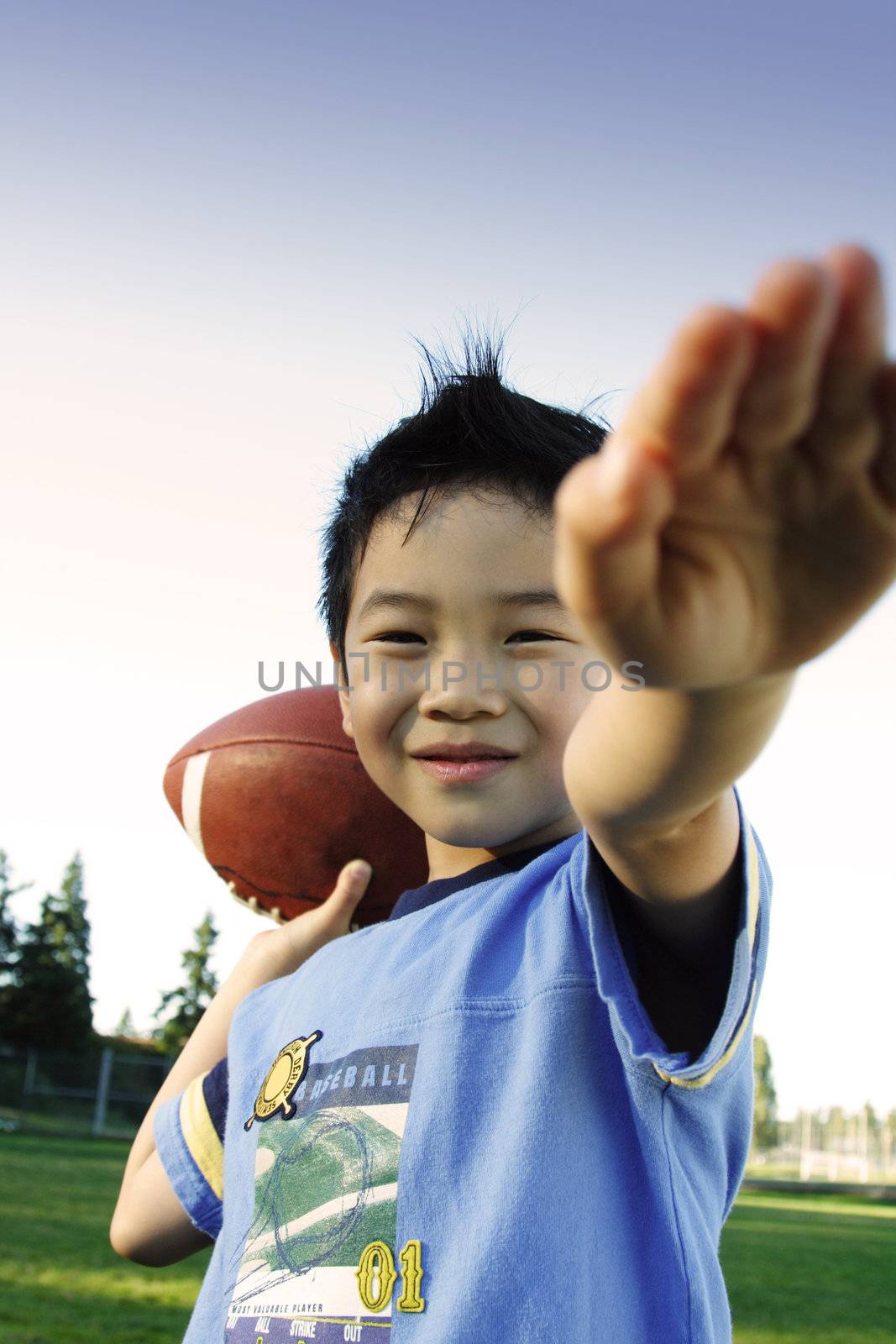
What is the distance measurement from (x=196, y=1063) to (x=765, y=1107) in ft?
147

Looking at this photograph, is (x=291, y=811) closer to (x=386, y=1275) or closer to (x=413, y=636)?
(x=413, y=636)

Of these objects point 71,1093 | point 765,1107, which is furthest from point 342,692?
point 765,1107

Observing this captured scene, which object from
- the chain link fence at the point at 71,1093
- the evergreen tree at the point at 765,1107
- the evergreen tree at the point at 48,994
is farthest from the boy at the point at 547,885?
the evergreen tree at the point at 765,1107

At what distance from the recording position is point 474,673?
1.56 meters

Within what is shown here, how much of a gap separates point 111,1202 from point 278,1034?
8.63 metres

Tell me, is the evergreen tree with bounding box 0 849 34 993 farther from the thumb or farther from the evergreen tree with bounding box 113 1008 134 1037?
the thumb

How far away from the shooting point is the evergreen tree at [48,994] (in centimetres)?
3002

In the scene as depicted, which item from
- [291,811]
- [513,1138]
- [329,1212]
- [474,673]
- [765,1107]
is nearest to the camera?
[513,1138]

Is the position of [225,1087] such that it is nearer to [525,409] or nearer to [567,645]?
[567,645]

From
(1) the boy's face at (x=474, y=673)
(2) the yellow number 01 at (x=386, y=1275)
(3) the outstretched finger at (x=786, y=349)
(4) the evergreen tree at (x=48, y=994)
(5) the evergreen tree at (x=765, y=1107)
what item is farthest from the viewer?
(5) the evergreen tree at (x=765, y=1107)

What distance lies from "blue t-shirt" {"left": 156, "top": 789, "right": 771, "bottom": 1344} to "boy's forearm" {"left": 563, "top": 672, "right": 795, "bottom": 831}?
0.19 meters

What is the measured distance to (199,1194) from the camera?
74.5 inches

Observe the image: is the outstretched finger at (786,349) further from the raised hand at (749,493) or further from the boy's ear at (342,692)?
the boy's ear at (342,692)

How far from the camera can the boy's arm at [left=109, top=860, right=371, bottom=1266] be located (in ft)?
6.41
